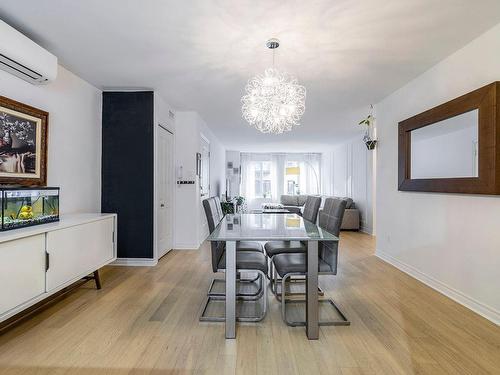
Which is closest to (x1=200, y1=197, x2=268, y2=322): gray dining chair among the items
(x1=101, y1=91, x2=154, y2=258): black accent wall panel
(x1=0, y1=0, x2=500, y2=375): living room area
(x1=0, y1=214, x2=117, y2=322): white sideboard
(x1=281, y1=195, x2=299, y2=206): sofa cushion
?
(x1=0, y1=0, x2=500, y2=375): living room area

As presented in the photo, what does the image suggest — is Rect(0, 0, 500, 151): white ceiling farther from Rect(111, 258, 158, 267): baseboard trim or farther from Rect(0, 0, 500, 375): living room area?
Rect(111, 258, 158, 267): baseboard trim

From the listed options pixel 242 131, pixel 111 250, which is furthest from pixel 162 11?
pixel 242 131

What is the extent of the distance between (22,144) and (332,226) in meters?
2.94

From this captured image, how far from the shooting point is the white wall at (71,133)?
284 cm

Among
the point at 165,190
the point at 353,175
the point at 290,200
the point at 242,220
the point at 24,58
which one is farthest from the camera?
the point at 290,200

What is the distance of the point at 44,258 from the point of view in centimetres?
218

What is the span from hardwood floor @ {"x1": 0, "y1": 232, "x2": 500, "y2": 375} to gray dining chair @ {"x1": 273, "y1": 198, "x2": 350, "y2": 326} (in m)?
0.12

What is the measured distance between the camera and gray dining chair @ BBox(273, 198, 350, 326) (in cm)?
225

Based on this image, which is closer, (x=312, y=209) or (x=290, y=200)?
(x=312, y=209)

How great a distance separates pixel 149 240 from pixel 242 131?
3617mm

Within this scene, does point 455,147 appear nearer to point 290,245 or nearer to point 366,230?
point 290,245

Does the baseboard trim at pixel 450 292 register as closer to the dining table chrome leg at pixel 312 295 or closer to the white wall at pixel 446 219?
the white wall at pixel 446 219

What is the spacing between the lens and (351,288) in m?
3.04

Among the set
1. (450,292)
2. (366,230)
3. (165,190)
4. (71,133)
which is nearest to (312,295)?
(450,292)
